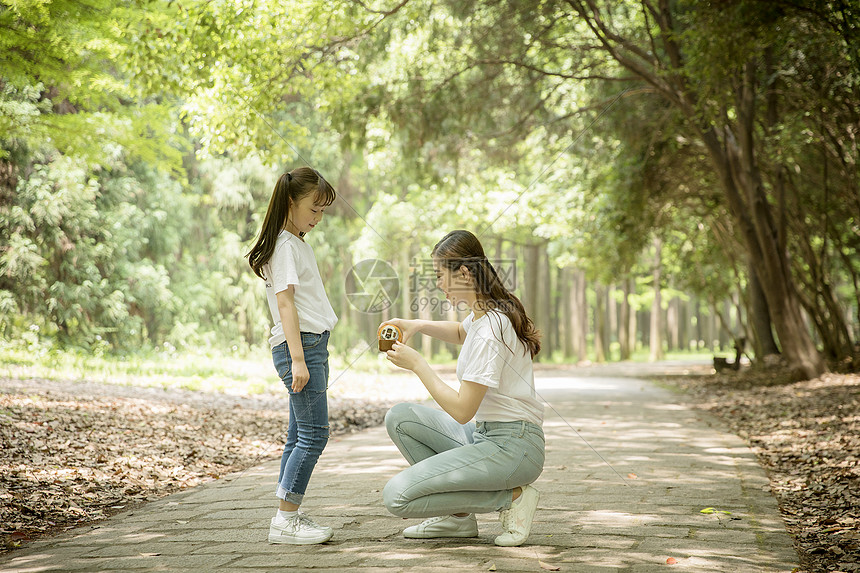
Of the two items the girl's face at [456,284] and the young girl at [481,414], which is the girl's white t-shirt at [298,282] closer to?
the young girl at [481,414]

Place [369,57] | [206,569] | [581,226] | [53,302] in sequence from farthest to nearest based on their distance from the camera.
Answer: [581,226] → [53,302] → [369,57] → [206,569]

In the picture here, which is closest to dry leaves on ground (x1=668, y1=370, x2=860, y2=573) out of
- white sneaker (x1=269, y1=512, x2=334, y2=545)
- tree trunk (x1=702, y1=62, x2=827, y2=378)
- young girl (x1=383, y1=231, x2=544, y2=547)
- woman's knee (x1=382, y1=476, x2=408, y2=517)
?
tree trunk (x1=702, y1=62, x2=827, y2=378)

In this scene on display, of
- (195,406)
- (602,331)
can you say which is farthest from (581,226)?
(195,406)

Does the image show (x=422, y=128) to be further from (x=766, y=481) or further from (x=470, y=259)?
(x=470, y=259)

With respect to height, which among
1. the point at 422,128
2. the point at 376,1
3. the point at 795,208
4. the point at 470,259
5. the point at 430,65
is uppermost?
the point at 376,1

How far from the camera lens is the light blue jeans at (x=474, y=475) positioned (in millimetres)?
3312

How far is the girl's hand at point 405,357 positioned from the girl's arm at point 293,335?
0.43 meters

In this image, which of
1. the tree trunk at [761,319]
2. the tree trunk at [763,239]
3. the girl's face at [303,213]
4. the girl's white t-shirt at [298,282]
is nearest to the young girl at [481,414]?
the girl's white t-shirt at [298,282]

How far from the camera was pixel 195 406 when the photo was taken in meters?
8.97

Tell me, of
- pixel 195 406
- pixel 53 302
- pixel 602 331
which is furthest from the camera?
pixel 602 331

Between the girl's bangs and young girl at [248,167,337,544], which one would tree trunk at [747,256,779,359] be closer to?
the girl's bangs

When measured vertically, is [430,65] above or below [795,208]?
above

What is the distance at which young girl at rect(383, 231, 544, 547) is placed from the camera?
3.28 metres

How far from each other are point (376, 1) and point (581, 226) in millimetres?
7188
